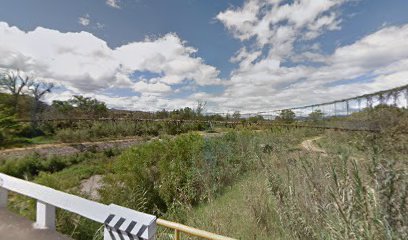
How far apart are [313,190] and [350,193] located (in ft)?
2.92

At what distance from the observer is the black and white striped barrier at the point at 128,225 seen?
6.95 ft

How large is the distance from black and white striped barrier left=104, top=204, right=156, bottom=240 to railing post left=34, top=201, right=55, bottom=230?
137cm

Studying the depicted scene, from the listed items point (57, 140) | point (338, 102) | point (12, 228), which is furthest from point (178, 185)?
point (338, 102)

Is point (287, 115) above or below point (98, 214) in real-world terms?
above

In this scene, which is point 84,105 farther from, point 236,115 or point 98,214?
point 98,214

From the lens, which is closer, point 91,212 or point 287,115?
point 91,212

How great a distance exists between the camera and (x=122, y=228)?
2.23 m

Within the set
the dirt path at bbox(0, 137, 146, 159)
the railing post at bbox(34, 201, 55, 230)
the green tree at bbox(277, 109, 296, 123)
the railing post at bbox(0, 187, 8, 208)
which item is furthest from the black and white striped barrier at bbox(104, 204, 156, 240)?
the green tree at bbox(277, 109, 296, 123)

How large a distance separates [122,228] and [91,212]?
612mm

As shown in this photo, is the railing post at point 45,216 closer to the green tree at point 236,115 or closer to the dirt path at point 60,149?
the dirt path at point 60,149

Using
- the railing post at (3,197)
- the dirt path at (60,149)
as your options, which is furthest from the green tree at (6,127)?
the railing post at (3,197)

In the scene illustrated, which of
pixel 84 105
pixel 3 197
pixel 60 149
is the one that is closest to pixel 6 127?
pixel 60 149

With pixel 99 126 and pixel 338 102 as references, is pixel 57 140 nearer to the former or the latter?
pixel 99 126

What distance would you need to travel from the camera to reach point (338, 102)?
31250 mm
